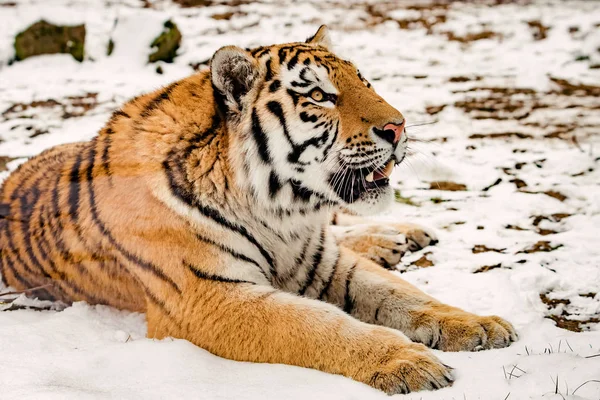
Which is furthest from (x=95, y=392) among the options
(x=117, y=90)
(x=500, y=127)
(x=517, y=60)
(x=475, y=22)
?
(x=475, y=22)

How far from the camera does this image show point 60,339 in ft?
4.68

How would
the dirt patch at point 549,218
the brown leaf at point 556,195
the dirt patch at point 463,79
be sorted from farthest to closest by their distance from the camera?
the dirt patch at point 463,79 → the brown leaf at point 556,195 → the dirt patch at point 549,218

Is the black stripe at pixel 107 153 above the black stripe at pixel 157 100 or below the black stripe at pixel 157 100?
below

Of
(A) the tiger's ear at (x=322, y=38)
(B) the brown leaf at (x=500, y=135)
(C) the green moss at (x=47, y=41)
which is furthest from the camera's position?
(C) the green moss at (x=47, y=41)

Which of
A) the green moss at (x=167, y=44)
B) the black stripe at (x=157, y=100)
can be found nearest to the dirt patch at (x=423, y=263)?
the black stripe at (x=157, y=100)

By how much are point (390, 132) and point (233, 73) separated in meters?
0.41

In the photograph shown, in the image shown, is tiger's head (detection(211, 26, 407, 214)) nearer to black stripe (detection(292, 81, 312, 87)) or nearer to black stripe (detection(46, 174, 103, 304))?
black stripe (detection(292, 81, 312, 87))

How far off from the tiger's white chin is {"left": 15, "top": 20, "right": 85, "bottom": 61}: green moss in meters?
2.81

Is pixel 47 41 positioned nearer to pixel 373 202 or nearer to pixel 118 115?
pixel 118 115

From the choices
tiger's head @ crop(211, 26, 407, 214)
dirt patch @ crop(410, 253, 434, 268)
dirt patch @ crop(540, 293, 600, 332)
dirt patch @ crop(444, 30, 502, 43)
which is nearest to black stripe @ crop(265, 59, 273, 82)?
tiger's head @ crop(211, 26, 407, 214)

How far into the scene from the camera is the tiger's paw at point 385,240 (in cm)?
199

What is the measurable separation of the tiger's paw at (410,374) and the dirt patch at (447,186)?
4.84 feet

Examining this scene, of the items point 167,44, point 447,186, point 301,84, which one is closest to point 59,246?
point 301,84

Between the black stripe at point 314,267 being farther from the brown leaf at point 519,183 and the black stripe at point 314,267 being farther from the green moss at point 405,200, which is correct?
the brown leaf at point 519,183
